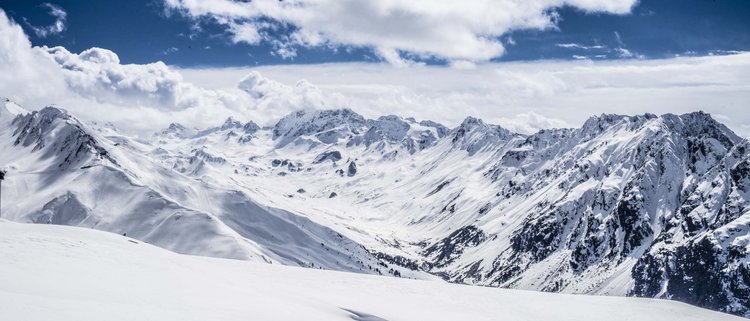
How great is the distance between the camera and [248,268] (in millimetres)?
44844

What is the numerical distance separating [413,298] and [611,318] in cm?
1386

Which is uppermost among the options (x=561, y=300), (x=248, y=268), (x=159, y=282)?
(x=159, y=282)

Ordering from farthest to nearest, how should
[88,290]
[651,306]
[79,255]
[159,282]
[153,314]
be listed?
[651,306] < [79,255] < [159,282] < [88,290] < [153,314]

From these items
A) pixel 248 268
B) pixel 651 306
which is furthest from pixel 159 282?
pixel 651 306

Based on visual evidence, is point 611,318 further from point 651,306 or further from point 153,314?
point 153,314

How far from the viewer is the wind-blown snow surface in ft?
82.3

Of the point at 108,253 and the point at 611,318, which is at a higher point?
the point at 108,253

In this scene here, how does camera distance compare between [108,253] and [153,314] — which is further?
[108,253]

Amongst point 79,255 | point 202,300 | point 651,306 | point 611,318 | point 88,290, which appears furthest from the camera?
point 651,306

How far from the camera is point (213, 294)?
30906mm

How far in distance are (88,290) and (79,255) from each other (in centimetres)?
802

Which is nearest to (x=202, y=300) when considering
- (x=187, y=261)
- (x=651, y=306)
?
(x=187, y=261)

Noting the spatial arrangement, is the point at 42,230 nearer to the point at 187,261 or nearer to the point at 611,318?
the point at 187,261

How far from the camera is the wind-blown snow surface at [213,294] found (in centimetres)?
2508
